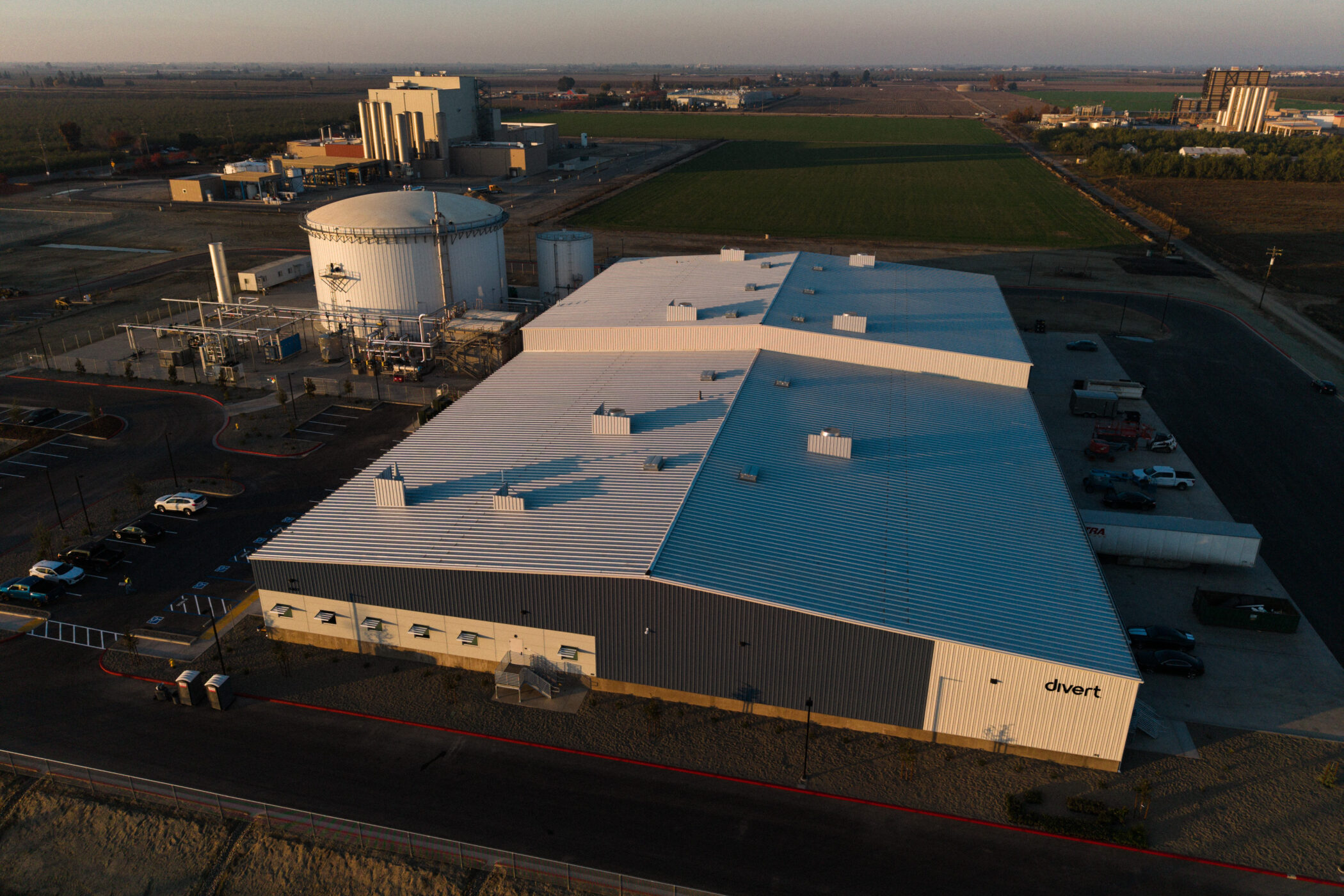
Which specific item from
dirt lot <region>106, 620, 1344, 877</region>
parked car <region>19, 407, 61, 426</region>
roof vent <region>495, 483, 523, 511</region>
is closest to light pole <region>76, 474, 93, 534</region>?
parked car <region>19, 407, 61, 426</region>

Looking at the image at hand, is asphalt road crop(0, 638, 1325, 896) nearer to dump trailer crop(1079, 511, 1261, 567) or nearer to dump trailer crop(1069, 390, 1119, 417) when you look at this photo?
dump trailer crop(1079, 511, 1261, 567)

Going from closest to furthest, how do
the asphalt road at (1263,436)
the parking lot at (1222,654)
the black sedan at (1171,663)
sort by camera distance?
1. the parking lot at (1222,654)
2. the black sedan at (1171,663)
3. the asphalt road at (1263,436)

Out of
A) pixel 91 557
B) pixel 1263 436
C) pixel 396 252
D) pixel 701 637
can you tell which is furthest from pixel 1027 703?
pixel 396 252

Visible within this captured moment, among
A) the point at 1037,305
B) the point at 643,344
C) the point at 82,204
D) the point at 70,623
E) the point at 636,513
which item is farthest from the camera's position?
the point at 82,204

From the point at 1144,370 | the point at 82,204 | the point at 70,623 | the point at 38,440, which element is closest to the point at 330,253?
the point at 38,440

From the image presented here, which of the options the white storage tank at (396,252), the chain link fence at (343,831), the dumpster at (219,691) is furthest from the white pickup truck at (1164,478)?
the white storage tank at (396,252)

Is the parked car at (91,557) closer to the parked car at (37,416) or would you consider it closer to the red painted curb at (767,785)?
the red painted curb at (767,785)

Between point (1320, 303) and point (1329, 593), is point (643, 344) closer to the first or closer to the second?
point (1329, 593)
